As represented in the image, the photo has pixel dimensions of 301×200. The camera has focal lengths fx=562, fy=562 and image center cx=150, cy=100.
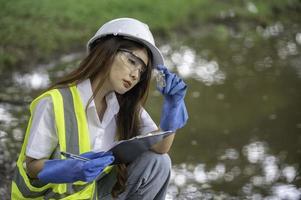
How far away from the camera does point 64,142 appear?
2.15 metres

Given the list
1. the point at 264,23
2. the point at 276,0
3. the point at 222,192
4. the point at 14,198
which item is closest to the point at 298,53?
the point at 264,23

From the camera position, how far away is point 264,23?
875 centimetres

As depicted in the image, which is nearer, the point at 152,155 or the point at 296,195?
the point at 152,155

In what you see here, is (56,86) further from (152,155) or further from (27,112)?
(27,112)

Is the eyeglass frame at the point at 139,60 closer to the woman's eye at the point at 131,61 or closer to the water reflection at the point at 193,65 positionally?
the woman's eye at the point at 131,61

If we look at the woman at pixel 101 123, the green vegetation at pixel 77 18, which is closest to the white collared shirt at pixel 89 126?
the woman at pixel 101 123

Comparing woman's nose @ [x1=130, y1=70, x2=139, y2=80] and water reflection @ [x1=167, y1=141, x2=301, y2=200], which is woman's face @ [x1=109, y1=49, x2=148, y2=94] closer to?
woman's nose @ [x1=130, y1=70, x2=139, y2=80]

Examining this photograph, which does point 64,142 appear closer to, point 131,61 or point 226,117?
point 131,61

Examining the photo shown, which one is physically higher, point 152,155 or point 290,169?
point 152,155

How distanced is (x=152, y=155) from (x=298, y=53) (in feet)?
16.1

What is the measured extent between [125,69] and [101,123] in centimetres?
28

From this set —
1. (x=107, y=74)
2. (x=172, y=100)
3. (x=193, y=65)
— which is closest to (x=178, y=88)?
(x=172, y=100)

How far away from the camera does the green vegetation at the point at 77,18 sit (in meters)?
6.19

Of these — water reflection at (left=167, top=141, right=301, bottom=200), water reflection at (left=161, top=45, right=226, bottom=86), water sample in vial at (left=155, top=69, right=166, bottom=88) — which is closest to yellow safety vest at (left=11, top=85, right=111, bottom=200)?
water sample in vial at (left=155, top=69, right=166, bottom=88)
